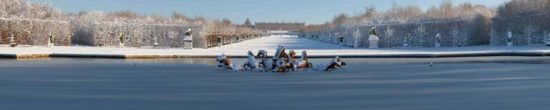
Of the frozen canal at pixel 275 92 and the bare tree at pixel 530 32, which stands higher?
the bare tree at pixel 530 32

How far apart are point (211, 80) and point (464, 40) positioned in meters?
19.0

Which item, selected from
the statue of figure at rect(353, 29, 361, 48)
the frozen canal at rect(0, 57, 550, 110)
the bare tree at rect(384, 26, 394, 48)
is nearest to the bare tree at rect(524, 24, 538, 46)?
the bare tree at rect(384, 26, 394, 48)

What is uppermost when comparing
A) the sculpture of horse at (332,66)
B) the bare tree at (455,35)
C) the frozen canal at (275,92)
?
the bare tree at (455,35)

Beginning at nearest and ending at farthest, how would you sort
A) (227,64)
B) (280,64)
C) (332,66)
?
(280,64), (332,66), (227,64)

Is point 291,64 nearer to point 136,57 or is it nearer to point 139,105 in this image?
point 139,105

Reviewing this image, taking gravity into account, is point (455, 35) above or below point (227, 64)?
above

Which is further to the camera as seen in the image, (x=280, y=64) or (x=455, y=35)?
(x=455, y=35)

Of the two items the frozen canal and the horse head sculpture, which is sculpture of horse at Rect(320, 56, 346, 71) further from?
the frozen canal

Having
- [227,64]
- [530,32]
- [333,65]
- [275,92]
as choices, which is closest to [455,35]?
[530,32]

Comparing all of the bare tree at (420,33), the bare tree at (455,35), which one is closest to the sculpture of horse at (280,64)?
the bare tree at (455,35)

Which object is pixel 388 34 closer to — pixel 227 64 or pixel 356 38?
pixel 356 38

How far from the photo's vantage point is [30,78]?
8.01m

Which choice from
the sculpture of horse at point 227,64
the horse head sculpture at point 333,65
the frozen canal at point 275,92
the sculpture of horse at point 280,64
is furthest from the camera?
the sculpture of horse at point 227,64

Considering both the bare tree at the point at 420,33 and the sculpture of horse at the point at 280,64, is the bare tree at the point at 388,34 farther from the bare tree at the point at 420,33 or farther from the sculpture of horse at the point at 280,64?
Result: the sculpture of horse at the point at 280,64
